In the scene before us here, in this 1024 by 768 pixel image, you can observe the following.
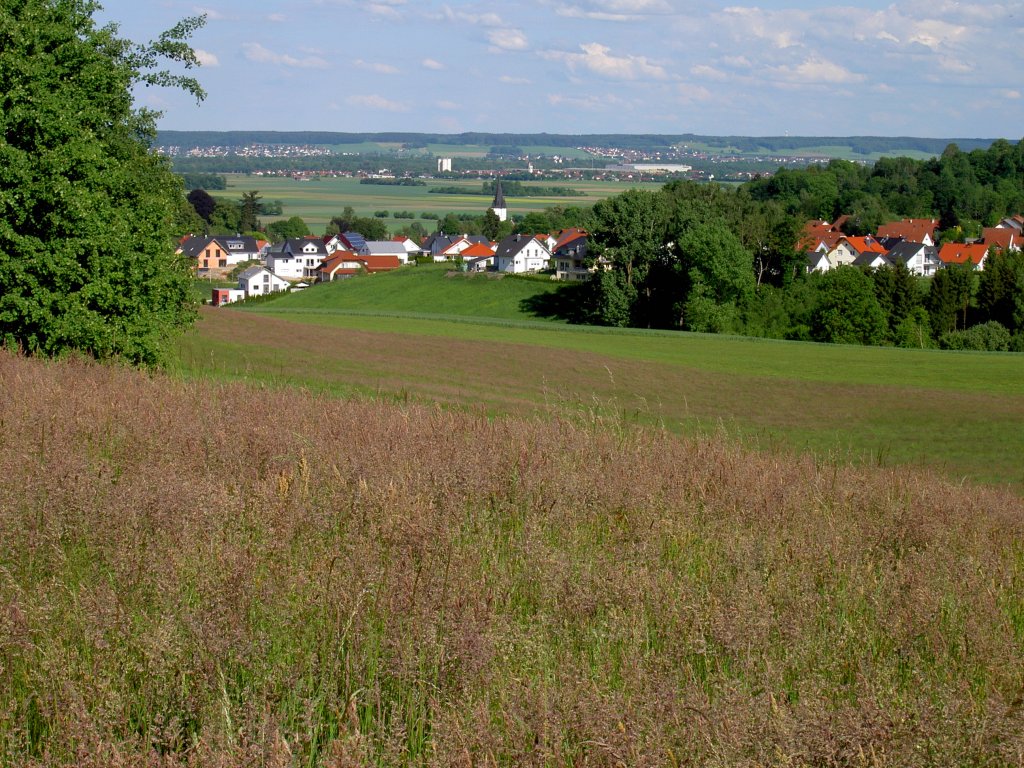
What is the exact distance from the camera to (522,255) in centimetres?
11756

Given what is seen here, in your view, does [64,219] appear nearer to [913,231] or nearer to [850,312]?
[850,312]

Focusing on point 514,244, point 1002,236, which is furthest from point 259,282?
point 1002,236

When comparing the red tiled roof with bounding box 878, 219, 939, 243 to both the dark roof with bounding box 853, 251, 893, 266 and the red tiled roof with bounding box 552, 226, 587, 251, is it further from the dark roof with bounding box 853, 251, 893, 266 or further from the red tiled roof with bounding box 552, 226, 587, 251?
the red tiled roof with bounding box 552, 226, 587, 251

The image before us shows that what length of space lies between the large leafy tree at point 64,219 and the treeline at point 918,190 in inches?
5410

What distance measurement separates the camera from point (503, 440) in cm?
881

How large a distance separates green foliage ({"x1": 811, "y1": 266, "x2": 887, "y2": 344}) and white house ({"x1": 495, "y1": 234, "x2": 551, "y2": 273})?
144ft

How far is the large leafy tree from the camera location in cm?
1808

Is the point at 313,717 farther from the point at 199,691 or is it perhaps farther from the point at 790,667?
the point at 790,667

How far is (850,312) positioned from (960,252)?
61.0 meters

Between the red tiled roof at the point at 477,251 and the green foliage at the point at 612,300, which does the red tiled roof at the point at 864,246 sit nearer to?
the red tiled roof at the point at 477,251

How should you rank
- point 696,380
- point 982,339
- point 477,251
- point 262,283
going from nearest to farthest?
point 696,380 < point 982,339 < point 262,283 < point 477,251

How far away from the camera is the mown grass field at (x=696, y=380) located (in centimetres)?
2200

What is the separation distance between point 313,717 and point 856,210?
165 metres

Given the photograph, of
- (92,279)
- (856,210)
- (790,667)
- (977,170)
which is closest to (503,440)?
(790,667)
